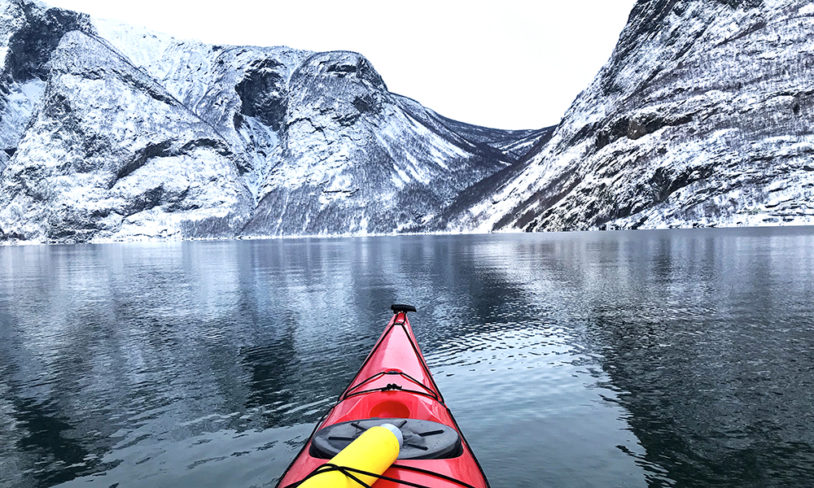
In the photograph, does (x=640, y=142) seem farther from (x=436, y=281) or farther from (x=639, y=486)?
(x=639, y=486)

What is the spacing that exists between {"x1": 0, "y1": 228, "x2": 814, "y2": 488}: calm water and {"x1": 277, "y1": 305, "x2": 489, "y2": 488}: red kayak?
2271mm

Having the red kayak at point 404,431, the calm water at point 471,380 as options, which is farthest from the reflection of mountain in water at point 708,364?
the red kayak at point 404,431

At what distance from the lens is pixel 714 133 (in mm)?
161875

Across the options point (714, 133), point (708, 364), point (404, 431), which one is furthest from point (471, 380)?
point (714, 133)

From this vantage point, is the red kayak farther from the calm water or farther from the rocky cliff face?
the rocky cliff face

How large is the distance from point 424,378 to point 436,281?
3199 centimetres

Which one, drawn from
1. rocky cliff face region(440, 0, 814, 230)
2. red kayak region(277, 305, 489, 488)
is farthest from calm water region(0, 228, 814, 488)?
rocky cliff face region(440, 0, 814, 230)

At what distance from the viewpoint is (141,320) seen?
28.2m

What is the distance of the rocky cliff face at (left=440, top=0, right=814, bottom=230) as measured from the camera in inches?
5856

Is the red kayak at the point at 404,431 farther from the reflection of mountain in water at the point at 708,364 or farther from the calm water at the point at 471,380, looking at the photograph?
the reflection of mountain in water at the point at 708,364

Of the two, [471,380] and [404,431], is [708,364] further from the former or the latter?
[404,431]

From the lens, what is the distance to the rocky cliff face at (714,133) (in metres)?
149

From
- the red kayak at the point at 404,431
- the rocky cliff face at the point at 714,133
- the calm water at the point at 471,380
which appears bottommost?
the calm water at the point at 471,380

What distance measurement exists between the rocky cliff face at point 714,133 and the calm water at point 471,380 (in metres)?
136
